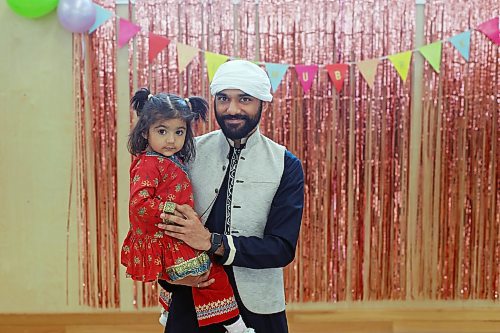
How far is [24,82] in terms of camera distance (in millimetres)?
3086

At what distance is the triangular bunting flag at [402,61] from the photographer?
10.0 feet

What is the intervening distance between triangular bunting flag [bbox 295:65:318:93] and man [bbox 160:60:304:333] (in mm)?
1273

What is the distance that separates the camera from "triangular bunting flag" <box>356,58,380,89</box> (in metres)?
3.06

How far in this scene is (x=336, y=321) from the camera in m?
3.26

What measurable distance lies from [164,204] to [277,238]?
1.21 ft

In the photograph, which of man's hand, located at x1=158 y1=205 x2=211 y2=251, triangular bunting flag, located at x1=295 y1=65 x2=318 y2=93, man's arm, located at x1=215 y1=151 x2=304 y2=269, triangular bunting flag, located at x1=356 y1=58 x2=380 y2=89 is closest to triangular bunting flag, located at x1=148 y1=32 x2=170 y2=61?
triangular bunting flag, located at x1=295 y1=65 x2=318 y2=93

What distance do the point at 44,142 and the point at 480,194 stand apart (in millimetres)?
2445

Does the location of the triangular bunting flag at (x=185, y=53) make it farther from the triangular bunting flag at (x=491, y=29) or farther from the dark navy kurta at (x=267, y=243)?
the triangular bunting flag at (x=491, y=29)

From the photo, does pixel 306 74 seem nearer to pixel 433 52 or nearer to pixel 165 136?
pixel 433 52

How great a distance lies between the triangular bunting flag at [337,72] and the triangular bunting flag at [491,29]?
75cm

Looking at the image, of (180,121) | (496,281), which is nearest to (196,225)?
(180,121)

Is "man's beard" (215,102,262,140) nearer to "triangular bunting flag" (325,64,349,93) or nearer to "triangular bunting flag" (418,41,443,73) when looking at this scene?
"triangular bunting flag" (325,64,349,93)

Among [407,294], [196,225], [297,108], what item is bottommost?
[407,294]

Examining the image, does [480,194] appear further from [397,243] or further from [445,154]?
[397,243]
